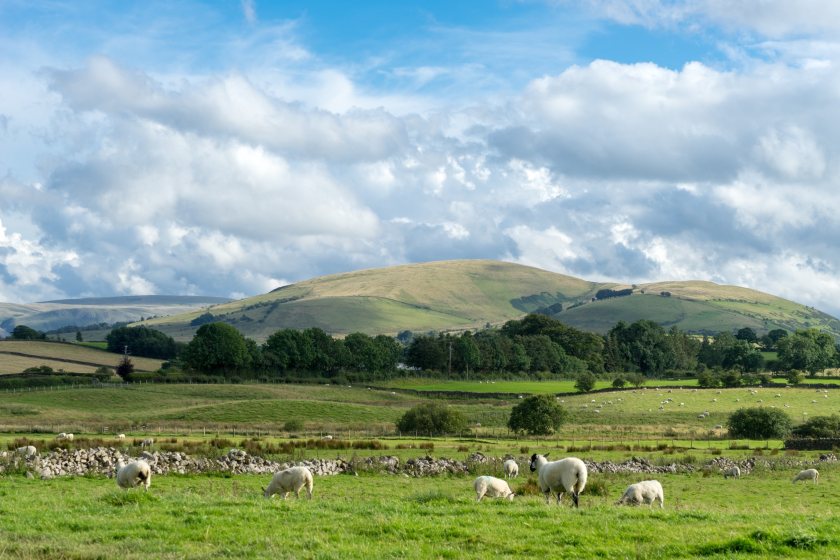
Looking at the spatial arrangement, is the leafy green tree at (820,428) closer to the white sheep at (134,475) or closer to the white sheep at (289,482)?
the white sheep at (289,482)

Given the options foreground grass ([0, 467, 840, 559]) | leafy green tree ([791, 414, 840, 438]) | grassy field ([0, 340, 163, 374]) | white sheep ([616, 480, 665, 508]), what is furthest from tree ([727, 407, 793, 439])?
grassy field ([0, 340, 163, 374])

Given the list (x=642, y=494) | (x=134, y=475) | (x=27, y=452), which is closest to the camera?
(x=642, y=494)

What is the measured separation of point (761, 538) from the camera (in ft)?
50.0

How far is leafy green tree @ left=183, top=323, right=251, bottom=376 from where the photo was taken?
13912 centimetres

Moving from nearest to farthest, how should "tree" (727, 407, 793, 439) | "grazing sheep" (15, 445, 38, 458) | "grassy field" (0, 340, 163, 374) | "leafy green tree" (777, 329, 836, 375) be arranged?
"grazing sheep" (15, 445, 38, 458) < "tree" (727, 407, 793, 439) < "leafy green tree" (777, 329, 836, 375) < "grassy field" (0, 340, 163, 374)

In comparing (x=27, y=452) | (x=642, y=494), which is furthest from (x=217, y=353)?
(x=642, y=494)

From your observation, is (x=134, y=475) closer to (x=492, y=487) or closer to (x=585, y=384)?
(x=492, y=487)

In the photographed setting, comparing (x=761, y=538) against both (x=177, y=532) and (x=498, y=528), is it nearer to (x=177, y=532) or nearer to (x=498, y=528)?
(x=498, y=528)

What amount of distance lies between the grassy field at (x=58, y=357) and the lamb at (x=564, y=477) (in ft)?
457

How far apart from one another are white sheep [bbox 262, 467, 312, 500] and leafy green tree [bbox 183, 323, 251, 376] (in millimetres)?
116218

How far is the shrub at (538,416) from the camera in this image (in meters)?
72.4

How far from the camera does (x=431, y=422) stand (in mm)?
72250

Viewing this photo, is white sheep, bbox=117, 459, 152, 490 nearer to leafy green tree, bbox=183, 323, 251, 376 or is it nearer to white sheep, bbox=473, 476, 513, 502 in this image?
white sheep, bbox=473, 476, 513, 502

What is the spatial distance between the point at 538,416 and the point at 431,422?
9.29 metres
